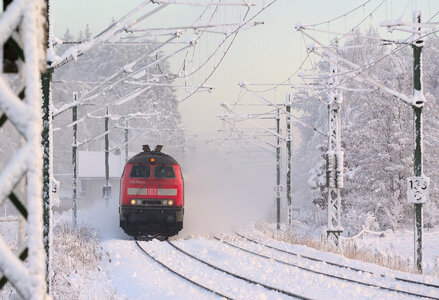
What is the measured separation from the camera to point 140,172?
20.6 metres

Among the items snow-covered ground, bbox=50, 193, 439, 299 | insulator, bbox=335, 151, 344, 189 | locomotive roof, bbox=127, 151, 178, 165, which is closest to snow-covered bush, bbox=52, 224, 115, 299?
snow-covered ground, bbox=50, 193, 439, 299

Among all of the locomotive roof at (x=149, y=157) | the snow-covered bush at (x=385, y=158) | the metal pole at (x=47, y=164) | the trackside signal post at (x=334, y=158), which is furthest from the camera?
the snow-covered bush at (x=385, y=158)

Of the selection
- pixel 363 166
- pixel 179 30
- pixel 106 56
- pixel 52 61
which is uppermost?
pixel 106 56

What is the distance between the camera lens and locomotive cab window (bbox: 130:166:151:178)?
20.5m

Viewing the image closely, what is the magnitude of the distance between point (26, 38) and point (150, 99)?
76054 millimetres

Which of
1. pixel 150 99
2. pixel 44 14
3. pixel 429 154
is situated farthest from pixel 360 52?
pixel 44 14

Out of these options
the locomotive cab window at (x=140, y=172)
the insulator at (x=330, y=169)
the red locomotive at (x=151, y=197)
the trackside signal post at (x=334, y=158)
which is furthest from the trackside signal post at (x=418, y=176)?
the locomotive cab window at (x=140, y=172)

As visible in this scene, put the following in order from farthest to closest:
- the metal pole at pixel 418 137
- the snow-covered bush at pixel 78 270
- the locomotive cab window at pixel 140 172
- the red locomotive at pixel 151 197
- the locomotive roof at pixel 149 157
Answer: the locomotive roof at pixel 149 157
the locomotive cab window at pixel 140 172
the red locomotive at pixel 151 197
the metal pole at pixel 418 137
the snow-covered bush at pixel 78 270

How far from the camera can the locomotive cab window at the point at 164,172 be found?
67.5 feet

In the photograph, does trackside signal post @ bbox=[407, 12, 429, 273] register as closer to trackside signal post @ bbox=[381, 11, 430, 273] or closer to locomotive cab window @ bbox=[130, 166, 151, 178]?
trackside signal post @ bbox=[381, 11, 430, 273]

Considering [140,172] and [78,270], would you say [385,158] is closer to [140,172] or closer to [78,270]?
[140,172]

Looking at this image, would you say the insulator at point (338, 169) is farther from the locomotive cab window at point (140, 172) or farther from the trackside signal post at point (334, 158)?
the locomotive cab window at point (140, 172)

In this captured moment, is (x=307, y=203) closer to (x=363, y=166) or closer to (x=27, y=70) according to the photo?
(x=363, y=166)

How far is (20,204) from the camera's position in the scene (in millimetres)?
2623
